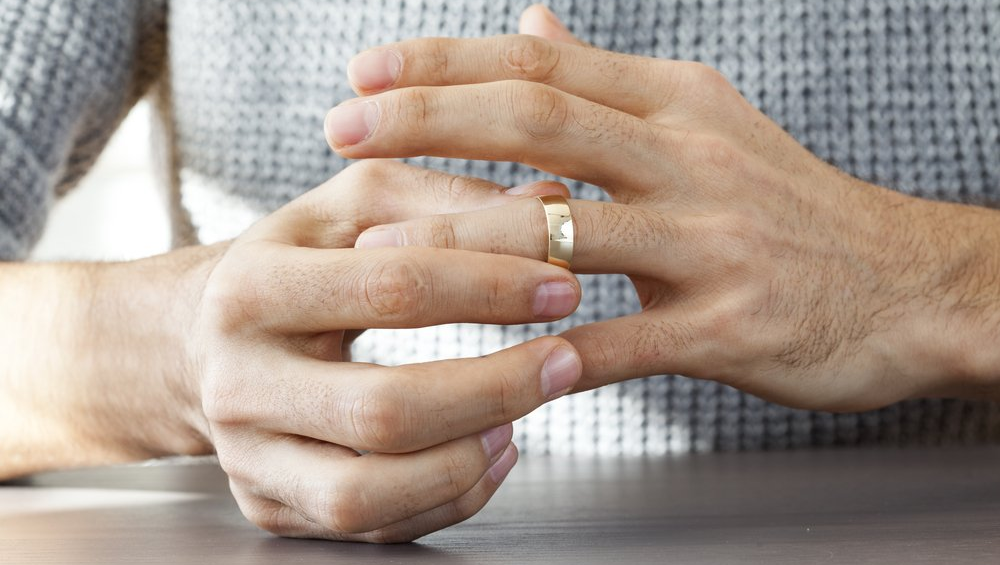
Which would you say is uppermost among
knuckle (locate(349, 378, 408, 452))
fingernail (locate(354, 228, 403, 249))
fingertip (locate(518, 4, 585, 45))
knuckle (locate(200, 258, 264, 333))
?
fingertip (locate(518, 4, 585, 45))

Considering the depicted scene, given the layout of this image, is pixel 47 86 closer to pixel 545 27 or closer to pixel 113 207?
pixel 545 27

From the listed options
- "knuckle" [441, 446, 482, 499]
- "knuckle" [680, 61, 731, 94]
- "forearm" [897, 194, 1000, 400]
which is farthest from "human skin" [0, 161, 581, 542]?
"forearm" [897, 194, 1000, 400]

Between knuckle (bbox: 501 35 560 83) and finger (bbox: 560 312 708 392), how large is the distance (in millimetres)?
154

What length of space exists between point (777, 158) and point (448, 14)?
42 centimetres

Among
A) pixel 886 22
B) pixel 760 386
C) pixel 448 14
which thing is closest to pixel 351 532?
pixel 760 386

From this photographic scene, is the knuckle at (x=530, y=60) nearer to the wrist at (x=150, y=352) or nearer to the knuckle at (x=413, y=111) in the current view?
the knuckle at (x=413, y=111)

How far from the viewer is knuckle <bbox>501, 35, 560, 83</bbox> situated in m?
0.53

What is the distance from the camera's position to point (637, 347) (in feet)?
1.60

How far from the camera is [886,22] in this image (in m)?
0.87

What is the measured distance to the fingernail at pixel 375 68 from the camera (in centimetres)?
51

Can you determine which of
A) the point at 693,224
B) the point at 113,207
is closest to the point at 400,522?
the point at 693,224

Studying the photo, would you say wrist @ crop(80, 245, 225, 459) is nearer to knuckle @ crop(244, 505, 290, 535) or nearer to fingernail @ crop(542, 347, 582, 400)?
knuckle @ crop(244, 505, 290, 535)

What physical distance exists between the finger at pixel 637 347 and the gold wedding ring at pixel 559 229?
0.05 m

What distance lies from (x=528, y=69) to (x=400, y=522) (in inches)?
10.5
